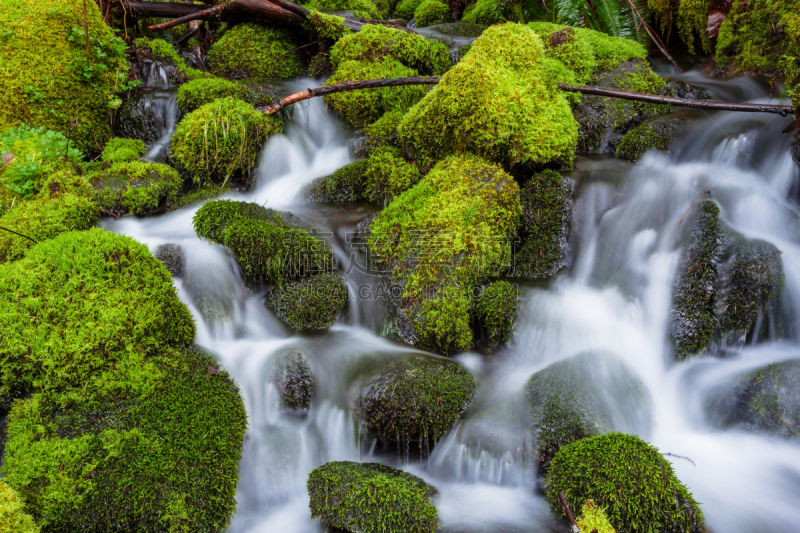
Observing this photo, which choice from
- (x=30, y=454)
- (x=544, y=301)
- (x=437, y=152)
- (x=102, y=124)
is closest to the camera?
(x=30, y=454)

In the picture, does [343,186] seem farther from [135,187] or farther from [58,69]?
[58,69]

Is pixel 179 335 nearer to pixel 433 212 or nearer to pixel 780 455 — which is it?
pixel 433 212

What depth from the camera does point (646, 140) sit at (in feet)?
16.4

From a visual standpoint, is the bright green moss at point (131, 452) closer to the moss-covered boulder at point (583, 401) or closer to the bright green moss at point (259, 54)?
the moss-covered boulder at point (583, 401)

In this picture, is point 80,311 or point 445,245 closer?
point 80,311

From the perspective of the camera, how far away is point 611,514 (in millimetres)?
2568

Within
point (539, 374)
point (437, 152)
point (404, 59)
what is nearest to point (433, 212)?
point (437, 152)

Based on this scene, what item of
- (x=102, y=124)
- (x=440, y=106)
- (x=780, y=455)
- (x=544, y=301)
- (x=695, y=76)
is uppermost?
(x=695, y=76)

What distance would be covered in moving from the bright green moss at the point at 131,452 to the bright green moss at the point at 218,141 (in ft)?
9.30

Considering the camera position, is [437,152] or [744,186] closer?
[744,186]

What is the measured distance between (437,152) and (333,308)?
205 cm

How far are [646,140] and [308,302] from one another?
4.08m

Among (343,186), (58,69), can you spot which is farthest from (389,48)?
(58,69)

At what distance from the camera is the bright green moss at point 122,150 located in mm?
5223
